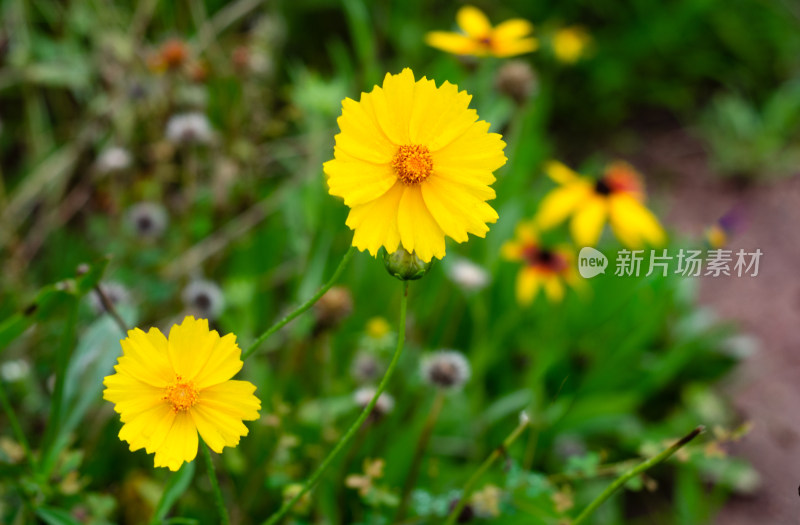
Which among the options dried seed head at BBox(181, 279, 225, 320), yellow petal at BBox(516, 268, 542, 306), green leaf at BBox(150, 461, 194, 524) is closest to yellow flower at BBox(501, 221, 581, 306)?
yellow petal at BBox(516, 268, 542, 306)

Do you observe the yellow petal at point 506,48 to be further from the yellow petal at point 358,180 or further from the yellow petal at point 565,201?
the yellow petal at point 358,180

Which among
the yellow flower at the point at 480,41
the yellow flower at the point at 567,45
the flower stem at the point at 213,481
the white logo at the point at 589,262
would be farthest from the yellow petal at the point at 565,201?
the flower stem at the point at 213,481

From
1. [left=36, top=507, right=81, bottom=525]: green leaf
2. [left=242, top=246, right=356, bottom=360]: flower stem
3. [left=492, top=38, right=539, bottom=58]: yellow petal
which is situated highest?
[left=492, top=38, right=539, bottom=58]: yellow petal

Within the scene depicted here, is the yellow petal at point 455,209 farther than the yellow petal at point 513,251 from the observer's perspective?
No

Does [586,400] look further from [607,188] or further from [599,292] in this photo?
[607,188]

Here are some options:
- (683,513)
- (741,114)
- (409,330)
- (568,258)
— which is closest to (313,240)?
(409,330)

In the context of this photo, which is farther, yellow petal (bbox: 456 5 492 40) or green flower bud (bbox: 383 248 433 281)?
yellow petal (bbox: 456 5 492 40)

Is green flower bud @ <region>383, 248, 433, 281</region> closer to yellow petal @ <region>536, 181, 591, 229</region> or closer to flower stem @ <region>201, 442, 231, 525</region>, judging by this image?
flower stem @ <region>201, 442, 231, 525</region>
